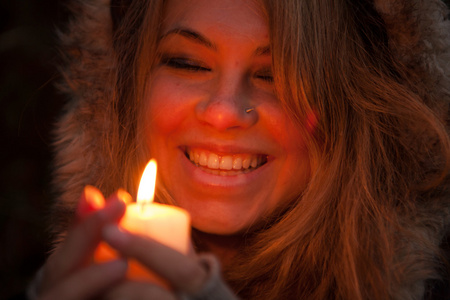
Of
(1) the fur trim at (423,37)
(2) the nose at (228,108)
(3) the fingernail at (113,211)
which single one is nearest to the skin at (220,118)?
(2) the nose at (228,108)

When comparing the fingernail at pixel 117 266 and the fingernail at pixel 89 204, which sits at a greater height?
the fingernail at pixel 89 204

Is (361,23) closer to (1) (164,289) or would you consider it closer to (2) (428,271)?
(2) (428,271)

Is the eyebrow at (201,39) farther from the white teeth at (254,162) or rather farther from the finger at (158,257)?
the finger at (158,257)

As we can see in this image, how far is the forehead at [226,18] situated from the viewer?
1.17 meters

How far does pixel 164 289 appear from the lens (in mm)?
646

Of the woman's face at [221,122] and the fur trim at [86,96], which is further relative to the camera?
the fur trim at [86,96]

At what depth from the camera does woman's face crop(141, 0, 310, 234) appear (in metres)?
1.18

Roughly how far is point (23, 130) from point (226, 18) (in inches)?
75.4

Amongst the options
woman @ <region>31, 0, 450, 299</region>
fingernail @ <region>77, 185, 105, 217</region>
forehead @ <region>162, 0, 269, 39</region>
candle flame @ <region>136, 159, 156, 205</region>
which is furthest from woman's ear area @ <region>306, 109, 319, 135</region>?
fingernail @ <region>77, 185, 105, 217</region>

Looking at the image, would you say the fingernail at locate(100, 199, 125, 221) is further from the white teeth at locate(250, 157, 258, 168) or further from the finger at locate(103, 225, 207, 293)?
the white teeth at locate(250, 157, 258, 168)

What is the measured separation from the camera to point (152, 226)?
0.63 metres

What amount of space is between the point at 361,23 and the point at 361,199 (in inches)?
20.4

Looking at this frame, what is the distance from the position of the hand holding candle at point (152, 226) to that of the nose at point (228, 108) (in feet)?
1.73

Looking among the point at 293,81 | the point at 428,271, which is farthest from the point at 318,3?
the point at 428,271
